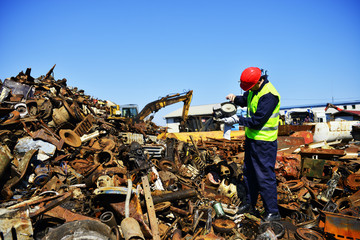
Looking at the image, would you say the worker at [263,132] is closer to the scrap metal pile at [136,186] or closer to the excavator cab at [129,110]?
the scrap metal pile at [136,186]

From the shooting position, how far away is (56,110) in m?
6.24

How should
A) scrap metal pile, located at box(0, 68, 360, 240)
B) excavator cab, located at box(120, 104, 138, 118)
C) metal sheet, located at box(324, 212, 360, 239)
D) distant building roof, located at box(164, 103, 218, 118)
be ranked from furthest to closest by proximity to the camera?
distant building roof, located at box(164, 103, 218, 118) < excavator cab, located at box(120, 104, 138, 118) < scrap metal pile, located at box(0, 68, 360, 240) < metal sheet, located at box(324, 212, 360, 239)

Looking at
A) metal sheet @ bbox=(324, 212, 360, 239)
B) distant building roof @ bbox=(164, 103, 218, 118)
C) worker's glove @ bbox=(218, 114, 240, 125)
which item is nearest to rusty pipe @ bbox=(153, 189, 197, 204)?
worker's glove @ bbox=(218, 114, 240, 125)

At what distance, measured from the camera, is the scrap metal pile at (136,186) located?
2.53 metres

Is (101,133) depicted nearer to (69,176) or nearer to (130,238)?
(69,176)

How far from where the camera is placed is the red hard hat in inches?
124

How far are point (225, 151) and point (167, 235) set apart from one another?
162 inches

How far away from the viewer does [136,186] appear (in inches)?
149

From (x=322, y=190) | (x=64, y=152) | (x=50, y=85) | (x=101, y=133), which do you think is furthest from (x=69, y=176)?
(x=50, y=85)

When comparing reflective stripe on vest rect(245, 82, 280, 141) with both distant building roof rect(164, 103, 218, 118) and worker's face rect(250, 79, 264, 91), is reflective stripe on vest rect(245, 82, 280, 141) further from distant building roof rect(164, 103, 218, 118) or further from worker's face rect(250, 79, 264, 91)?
distant building roof rect(164, 103, 218, 118)

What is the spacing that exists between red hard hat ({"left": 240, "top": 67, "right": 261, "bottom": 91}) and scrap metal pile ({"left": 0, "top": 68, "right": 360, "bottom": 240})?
1.81 metres

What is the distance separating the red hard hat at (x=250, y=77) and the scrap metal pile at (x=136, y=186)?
71.2 inches

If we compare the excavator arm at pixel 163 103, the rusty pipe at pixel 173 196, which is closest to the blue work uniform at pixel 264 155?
the rusty pipe at pixel 173 196

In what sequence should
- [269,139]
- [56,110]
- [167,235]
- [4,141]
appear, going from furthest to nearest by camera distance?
[56,110] → [4,141] → [269,139] → [167,235]
